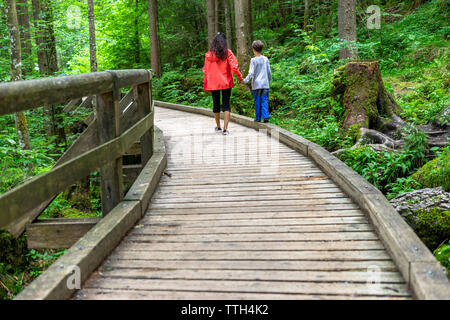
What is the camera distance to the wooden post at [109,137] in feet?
13.1

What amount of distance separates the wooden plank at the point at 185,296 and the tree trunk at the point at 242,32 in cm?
1270

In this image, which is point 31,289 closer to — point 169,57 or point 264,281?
point 264,281

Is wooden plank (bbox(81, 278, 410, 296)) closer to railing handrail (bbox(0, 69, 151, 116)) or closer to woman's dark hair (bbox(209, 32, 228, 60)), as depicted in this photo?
railing handrail (bbox(0, 69, 151, 116))

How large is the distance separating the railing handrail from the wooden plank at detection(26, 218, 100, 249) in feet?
4.59

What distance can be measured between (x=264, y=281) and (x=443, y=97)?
888 cm

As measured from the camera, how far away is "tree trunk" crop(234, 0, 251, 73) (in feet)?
46.5

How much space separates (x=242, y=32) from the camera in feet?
47.5

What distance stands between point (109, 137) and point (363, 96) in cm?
627

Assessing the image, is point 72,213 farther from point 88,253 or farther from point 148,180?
point 88,253

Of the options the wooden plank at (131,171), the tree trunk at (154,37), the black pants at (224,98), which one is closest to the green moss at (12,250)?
the wooden plank at (131,171)

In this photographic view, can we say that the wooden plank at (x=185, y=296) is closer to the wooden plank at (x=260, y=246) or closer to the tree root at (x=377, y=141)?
the wooden plank at (x=260, y=246)

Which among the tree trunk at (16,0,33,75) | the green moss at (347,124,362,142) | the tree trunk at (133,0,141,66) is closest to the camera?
the green moss at (347,124,362,142)

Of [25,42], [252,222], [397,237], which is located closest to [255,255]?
[252,222]

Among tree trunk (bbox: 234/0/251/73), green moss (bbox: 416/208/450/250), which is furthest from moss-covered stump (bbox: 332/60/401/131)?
tree trunk (bbox: 234/0/251/73)
